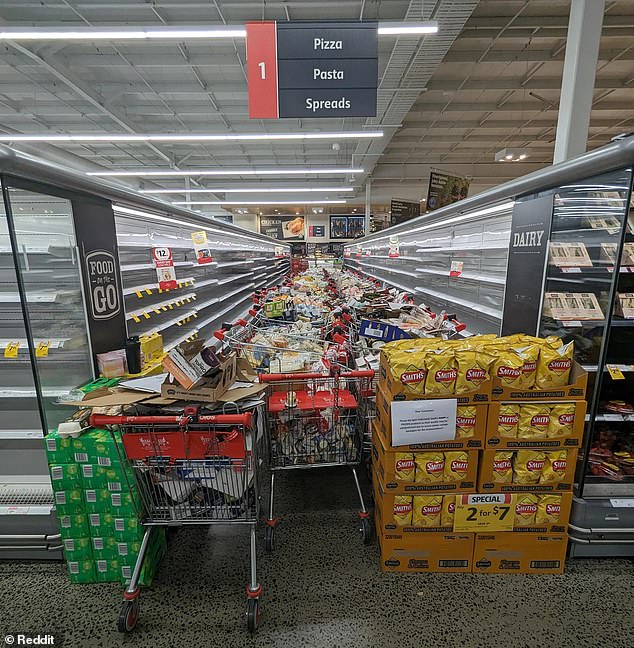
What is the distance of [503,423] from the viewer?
72.3 inches

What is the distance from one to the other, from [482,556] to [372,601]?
66cm

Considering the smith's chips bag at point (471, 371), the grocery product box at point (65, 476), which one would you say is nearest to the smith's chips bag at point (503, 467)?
the smith's chips bag at point (471, 371)

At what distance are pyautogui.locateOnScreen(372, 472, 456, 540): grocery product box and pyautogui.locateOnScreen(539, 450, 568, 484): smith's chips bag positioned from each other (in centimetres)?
49

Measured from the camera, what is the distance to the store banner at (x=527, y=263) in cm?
234

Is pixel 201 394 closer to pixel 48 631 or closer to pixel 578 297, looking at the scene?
pixel 48 631

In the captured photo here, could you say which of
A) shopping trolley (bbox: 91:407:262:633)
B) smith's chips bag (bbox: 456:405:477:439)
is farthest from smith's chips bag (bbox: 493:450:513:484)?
shopping trolley (bbox: 91:407:262:633)

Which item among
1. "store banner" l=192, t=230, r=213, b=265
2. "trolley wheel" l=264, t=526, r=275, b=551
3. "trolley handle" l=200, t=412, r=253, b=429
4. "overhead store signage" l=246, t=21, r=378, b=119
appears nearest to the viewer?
"trolley handle" l=200, t=412, r=253, b=429

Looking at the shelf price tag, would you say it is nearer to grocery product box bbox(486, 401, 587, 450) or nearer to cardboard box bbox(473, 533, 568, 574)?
cardboard box bbox(473, 533, 568, 574)

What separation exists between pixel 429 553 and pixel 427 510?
0.26 metres

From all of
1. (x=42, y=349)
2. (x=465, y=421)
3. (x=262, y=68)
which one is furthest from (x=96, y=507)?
(x=262, y=68)

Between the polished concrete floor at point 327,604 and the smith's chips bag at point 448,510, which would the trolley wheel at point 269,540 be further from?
the smith's chips bag at point 448,510

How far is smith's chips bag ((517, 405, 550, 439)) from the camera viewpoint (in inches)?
71.7

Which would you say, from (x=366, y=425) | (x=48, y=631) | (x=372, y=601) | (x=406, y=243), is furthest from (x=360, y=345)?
(x=406, y=243)

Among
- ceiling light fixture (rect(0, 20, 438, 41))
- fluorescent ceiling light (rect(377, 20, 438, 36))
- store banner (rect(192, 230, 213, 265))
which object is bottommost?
store banner (rect(192, 230, 213, 265))
